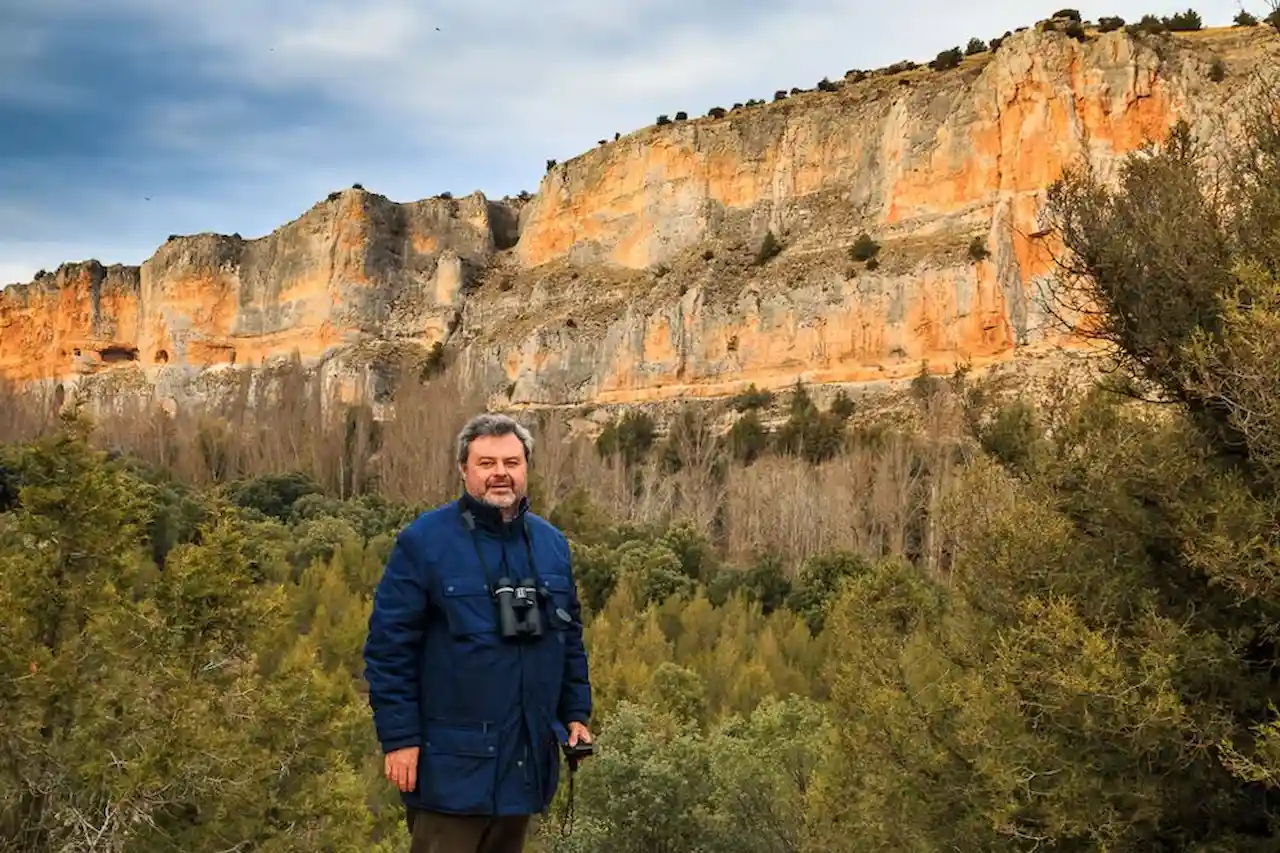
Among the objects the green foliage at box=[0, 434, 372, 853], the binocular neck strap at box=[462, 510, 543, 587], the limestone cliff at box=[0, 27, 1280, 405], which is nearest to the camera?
the binocular neck strap at box=[462, 510, 543, 587]

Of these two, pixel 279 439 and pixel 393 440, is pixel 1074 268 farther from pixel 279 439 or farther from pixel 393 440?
pixel 279 439

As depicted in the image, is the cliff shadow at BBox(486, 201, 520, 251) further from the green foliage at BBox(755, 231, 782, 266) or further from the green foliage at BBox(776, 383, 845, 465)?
the green foliage at BBox(776, 383, 845, 465)

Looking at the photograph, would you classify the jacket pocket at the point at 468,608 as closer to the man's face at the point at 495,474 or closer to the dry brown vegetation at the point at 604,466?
the man's face at the point at 495,474

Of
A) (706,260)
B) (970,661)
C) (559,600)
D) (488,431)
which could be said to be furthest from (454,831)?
(706,260)

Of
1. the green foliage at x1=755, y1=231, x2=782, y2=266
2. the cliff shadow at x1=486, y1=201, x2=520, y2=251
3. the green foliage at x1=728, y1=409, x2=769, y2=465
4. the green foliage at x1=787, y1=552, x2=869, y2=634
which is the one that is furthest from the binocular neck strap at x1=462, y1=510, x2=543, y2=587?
the cliff shadow at x1=486, y1=201, x2=520, y2=251

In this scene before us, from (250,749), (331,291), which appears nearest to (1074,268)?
(250,749)

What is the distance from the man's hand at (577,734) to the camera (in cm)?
278

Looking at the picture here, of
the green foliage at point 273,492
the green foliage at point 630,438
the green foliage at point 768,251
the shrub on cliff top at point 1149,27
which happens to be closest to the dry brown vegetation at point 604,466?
the green foliage at point 630,438

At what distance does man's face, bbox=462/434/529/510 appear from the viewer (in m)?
2.71

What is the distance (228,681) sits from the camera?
536cm

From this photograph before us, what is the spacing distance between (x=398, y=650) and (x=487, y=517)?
0.41 meters

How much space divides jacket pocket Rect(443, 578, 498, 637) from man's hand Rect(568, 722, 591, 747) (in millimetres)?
422

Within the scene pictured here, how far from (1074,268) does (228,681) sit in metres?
4.75

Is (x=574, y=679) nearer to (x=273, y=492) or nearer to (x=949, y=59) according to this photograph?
(x=273, y=492)
